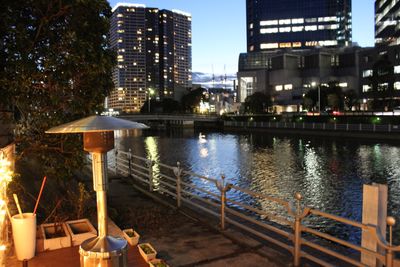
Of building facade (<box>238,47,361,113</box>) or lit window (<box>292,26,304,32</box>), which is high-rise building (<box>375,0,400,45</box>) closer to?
building facade (<box>238,47,361,113</box>)

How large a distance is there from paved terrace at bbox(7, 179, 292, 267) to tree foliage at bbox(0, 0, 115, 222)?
7.40 feet

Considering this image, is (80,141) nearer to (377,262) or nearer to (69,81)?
(69,81)

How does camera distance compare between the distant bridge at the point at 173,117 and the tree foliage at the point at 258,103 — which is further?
the tree foliage at the point at 258,103

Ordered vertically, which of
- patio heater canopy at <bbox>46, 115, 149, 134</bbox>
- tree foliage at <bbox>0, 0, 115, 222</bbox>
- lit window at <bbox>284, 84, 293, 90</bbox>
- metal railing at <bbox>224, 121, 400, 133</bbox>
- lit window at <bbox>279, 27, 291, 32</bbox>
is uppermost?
lit window at <bbox>279, 27, 291, 32</bbox>

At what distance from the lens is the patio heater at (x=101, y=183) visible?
4.67 metres

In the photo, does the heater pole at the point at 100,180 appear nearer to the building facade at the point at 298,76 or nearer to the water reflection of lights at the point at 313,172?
the water reflection of lights at the point at 313,172

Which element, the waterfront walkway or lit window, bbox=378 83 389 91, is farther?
lit window, bbox=378 83 389 91

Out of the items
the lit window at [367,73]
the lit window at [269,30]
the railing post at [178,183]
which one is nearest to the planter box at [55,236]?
the railing post at [178,183]

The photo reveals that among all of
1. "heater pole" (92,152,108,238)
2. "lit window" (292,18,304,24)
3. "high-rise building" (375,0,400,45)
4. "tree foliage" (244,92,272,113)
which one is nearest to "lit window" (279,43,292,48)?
"lit window" (292,18,304,24)

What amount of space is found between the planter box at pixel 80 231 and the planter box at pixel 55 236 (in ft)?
0.26

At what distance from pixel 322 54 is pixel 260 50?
184 ft

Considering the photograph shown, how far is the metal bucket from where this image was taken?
466 cm

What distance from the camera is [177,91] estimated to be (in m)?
181

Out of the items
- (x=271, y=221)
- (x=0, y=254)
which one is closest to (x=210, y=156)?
(x=271, y=221)
